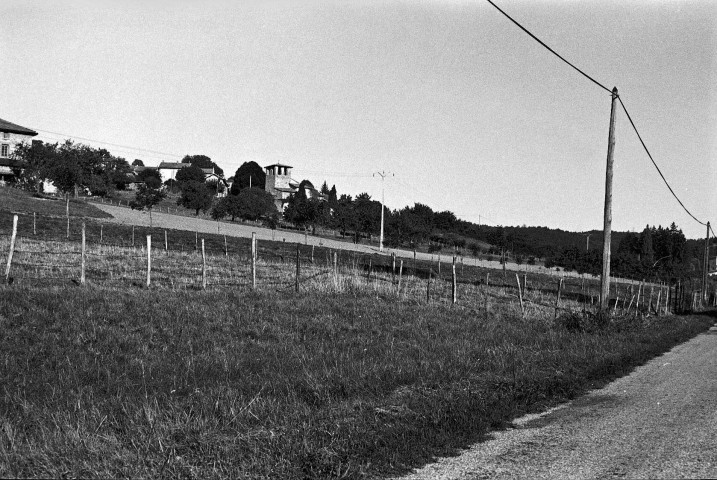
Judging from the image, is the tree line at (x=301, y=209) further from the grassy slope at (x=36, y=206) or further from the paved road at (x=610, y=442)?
the paved road at (x=610, y=442)

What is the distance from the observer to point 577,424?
23.9 ft

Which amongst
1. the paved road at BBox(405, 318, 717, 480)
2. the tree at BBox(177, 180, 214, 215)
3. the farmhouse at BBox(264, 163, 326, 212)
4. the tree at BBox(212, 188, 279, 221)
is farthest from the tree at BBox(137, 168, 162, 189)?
the paved road at BBox(405, 318, 717, 480)

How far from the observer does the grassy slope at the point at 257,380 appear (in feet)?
18.8

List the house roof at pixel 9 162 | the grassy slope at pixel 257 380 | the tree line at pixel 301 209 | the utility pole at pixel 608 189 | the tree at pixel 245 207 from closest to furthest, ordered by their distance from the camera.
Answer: the grassy slope at pixel 257 380, the utility pole at pixel 608 189, the tree line at pixel 301 209, the house roof at pixel 9 162, the tree at pixel 245 207

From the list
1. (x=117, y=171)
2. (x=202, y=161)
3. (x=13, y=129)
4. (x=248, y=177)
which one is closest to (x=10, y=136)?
(x=13, y=129)

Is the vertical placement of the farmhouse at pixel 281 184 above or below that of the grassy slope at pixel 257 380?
above

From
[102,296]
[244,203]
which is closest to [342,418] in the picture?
[102,296]

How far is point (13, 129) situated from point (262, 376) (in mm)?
107541

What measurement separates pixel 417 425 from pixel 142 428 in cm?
298

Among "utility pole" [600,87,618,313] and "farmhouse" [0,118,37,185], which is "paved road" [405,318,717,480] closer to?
"utility pole" [600,87,618,313]

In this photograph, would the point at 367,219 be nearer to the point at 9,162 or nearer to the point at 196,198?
the point at 196,198

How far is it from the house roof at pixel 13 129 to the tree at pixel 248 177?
42.6m

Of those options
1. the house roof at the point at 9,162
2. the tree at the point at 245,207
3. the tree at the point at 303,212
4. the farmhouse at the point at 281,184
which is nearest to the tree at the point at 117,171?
the house roof at the point at 9,162

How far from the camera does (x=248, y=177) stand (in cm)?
13750
